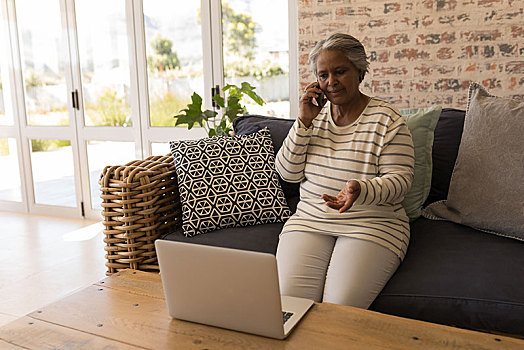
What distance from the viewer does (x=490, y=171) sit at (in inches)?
73.1

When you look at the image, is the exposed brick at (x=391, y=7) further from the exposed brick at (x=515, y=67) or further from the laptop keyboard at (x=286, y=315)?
the laptop keyboard at (x=286, y=315)

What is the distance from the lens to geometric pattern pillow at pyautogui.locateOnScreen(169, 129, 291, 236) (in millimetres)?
2045

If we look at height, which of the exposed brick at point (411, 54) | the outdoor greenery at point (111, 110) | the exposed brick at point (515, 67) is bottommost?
the outdoor greenery at point (111, 110)

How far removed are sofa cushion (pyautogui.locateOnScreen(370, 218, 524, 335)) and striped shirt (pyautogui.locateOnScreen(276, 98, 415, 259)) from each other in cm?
11

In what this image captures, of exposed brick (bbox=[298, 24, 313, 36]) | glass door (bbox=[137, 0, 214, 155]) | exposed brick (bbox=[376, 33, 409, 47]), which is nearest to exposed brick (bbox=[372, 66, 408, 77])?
exposed brick (bbox=[376, 33, 409, 47])

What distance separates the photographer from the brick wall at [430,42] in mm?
2666

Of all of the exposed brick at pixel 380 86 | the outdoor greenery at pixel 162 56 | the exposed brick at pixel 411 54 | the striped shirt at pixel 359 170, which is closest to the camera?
the striped shirt at pixel 359 170

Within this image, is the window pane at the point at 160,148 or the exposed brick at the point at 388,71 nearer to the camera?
the exposed brick at the point at 388,71

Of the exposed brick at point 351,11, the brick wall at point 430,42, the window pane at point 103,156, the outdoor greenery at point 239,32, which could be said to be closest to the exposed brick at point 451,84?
the brick wall at point 430,42

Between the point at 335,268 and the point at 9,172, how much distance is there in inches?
163

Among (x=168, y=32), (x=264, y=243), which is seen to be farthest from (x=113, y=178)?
(x=168, y=32)

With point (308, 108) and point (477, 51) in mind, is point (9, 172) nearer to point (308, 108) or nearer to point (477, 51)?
point (308, 108)

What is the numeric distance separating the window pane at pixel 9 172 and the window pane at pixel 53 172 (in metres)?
0.24

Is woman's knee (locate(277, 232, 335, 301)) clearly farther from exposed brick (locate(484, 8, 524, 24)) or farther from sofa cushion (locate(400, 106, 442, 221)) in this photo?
exposed brick (locate(484, 8, 524, 24))
